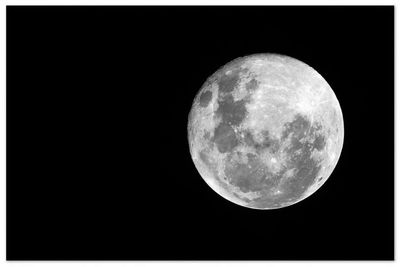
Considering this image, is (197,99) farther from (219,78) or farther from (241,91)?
(241,91)

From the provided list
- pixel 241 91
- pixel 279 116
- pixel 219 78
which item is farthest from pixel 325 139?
pixel 219 78

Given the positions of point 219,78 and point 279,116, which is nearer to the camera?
point 279,116

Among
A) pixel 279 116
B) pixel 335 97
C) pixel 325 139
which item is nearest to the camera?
pixel 279 116

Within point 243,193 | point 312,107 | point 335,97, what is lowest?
point 243,193

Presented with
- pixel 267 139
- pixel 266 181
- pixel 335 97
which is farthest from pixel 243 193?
pixel 335 97

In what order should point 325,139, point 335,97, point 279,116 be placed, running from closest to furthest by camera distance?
point 279,116
point 325,139
point 335,97

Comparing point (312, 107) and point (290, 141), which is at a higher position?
point (312, 107)

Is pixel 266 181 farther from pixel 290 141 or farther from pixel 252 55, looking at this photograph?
pixel 252 55
